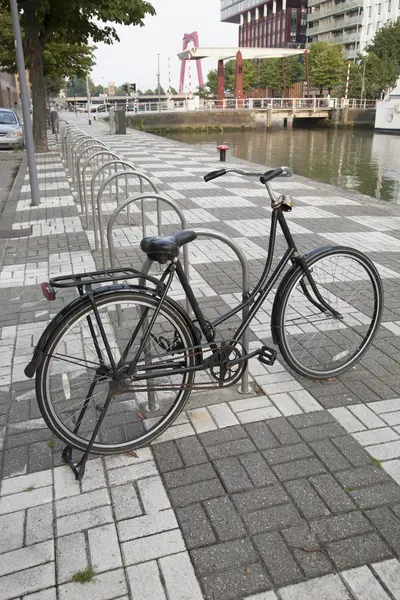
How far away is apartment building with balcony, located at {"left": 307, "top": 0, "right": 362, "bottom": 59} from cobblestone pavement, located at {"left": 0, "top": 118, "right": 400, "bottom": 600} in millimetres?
88265

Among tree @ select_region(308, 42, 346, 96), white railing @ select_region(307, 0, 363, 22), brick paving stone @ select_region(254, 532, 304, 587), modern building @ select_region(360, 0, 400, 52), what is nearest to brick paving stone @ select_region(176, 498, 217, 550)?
brick paving stone @ select_region(254, 532, 304, 587)

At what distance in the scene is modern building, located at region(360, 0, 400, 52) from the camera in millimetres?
75062

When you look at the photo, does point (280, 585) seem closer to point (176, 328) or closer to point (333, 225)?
point (176, 328)

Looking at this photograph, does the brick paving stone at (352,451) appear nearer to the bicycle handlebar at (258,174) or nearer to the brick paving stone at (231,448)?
the brick paving stone at (231,448)

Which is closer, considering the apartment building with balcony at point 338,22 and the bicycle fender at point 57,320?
Answer: the bicycle fender at point 57,320

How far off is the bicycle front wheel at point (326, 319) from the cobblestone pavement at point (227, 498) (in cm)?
14

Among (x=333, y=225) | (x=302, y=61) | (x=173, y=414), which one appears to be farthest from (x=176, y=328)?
(x=302, y=61)

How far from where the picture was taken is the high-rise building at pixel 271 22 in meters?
97.3

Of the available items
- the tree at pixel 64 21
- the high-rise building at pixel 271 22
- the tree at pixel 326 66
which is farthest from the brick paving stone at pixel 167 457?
the high-rise building at pixel 271 22

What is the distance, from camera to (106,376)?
2.84 metres

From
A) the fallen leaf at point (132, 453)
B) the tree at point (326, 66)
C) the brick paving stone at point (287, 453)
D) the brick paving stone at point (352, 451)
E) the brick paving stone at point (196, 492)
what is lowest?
the fallen leaf at point (132, 453)

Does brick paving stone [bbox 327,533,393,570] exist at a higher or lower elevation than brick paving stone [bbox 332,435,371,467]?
lower

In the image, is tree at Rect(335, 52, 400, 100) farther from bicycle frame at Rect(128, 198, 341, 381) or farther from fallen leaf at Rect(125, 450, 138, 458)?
fallen leaf at Rect(125, 450, 138, 458)

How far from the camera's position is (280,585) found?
2.13 meters
